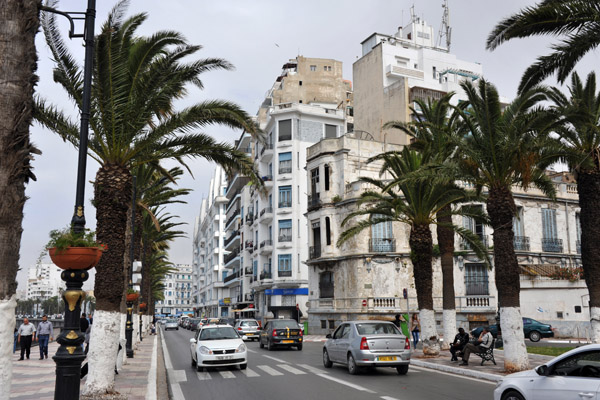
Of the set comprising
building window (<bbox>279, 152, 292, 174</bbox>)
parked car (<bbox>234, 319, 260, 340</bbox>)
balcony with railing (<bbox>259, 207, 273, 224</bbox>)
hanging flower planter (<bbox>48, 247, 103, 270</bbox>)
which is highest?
building window (<bbox>279, 152, 292, 174</bbox>)

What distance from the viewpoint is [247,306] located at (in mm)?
64562

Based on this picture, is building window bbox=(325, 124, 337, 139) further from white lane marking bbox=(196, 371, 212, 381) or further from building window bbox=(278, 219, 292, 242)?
white lane marking bbox=(196, 371, 212, 381)

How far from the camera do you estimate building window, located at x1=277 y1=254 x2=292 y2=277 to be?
55250 millimetres

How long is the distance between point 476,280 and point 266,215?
25414mm

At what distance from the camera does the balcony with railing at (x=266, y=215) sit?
57625 mm

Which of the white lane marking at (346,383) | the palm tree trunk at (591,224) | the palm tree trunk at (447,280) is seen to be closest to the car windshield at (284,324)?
the palm tree trunk at (447,280)

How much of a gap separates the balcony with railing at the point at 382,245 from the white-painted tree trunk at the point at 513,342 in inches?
919

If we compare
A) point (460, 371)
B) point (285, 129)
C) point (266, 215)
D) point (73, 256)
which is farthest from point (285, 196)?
point (73, 256)

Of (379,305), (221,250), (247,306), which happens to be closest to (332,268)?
(379,305)

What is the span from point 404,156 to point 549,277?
19.0m

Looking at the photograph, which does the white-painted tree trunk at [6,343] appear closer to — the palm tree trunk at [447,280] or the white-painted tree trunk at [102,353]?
the white-painted tree trunk at [102,353]

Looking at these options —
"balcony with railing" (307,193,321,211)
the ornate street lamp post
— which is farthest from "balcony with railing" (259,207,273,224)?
the ornate street lamp post

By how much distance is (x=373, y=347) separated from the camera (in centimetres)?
1567

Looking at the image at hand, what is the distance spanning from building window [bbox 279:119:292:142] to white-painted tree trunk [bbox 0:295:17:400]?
→ 5244cm
